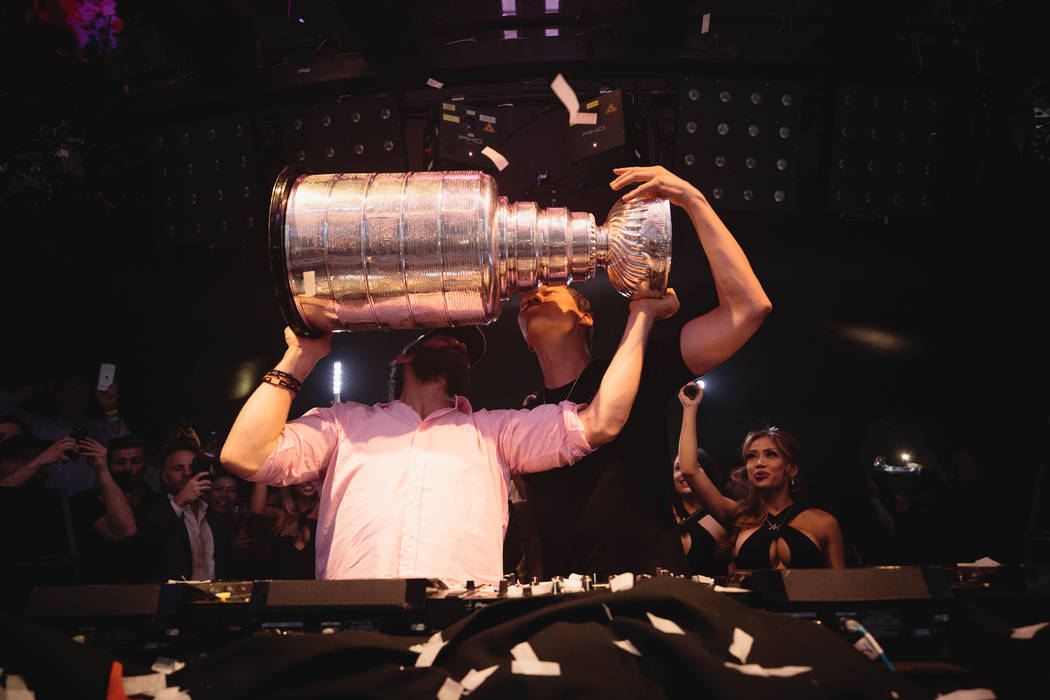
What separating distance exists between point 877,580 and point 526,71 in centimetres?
372

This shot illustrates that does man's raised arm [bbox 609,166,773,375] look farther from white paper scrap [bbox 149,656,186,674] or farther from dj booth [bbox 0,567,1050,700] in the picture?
white paper scrap [bbox 149,656,186,674]

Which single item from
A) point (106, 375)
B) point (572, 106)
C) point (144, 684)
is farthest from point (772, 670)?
point (106, 375)

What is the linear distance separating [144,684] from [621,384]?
1388 mm

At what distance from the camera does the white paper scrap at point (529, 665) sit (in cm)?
79

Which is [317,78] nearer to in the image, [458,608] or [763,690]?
[458,608]

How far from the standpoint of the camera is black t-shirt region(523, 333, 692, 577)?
6.63 ft

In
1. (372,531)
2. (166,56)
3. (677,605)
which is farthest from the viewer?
(166,56)

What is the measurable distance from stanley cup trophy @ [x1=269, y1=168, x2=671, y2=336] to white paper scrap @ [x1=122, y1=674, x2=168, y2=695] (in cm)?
100

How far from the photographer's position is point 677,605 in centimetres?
91

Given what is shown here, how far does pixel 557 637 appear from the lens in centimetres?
88

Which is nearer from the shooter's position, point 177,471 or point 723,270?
point 723,270

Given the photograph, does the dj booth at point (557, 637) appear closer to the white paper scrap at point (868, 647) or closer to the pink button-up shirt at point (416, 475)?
the white paper scrap at point (868, 647)

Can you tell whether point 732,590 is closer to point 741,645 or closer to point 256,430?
point 741,645

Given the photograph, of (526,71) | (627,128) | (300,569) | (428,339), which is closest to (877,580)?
(428,339)
